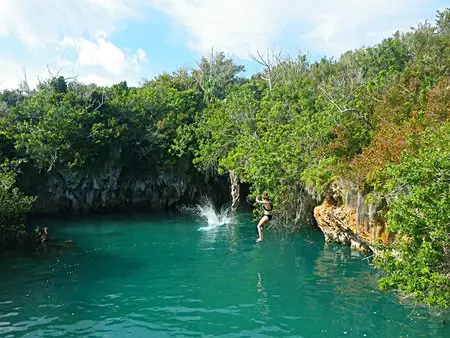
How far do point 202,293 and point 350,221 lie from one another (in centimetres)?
763

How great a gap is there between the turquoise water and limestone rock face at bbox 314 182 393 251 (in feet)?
2.25

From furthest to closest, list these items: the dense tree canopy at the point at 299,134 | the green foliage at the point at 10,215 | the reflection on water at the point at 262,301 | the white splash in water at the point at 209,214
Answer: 1. the white splash in water at the point at 209,214
2. the green foliage at the point at 10,215
3. the reflection on water at the point at 262,301
4. the dense tree canopy at the point at 299,134

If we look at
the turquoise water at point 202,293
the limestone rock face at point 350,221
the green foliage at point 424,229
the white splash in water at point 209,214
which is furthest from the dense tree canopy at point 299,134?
the white splash in water at point 209,214

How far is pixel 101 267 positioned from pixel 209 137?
18.2m

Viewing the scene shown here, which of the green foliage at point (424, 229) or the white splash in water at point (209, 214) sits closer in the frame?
the green foliage at point (424, 229)

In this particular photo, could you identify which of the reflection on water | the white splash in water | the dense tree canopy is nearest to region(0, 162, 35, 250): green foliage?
the dense tree canopy

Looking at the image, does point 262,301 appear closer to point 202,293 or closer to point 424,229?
point 202,293

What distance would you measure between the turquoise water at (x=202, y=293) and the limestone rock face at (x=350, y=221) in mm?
684

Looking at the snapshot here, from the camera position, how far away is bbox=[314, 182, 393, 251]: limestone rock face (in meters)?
16.7

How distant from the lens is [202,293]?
575 inches

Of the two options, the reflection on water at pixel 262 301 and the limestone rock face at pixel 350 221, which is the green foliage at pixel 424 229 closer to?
the reflection on water at pixel 262 301

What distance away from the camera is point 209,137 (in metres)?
34.8

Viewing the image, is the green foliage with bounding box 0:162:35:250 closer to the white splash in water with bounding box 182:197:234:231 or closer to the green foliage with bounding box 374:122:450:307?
the white splash in water with bounding box 182:197:234:231

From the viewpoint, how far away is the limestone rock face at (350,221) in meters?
16.7
